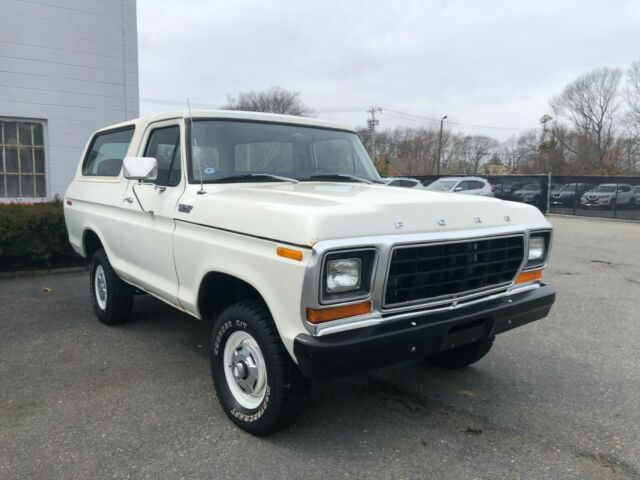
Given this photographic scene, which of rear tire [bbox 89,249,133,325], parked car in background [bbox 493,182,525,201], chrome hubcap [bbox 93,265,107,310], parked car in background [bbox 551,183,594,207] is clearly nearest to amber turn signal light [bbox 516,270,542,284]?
rear tire [bbox 89,249,133,325]

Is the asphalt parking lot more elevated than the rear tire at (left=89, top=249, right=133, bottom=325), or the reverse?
the rear tire at (left=89, top=249, right=133, bottom=325)

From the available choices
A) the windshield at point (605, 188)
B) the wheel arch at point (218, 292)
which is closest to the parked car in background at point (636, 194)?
the windshield at point (605, 188)

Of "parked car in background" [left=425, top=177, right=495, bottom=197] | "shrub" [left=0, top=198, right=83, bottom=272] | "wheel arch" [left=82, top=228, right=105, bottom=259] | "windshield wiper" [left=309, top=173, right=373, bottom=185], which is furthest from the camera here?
"parked car in background" [left=425, top=177, right=495, bottom=197]

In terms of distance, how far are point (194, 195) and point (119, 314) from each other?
222 centimetres

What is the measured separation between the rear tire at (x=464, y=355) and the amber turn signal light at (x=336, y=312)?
170 cm

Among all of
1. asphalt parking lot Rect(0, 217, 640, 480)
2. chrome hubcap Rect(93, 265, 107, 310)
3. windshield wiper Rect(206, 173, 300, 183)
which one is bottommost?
asphalt parking lot Rect(0, 217, 640, 480)

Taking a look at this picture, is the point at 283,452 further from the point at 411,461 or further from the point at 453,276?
the point at 453,276

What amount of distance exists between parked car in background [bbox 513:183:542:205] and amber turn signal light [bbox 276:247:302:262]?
23.3 m

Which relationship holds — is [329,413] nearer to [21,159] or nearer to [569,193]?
[21,159]

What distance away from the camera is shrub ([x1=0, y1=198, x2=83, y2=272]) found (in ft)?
24.1

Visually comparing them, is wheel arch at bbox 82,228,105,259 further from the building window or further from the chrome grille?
the building window

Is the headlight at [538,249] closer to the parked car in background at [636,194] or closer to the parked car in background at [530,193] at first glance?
the parked car in background at [636,194]

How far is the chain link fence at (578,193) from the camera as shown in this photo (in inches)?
810

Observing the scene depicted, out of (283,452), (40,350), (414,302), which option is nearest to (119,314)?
(40,350)
